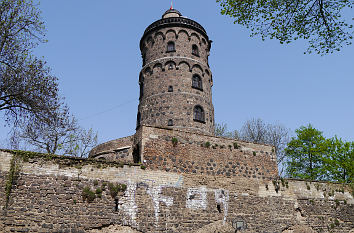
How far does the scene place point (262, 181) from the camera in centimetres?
1614

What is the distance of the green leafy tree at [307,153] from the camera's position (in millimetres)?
25859

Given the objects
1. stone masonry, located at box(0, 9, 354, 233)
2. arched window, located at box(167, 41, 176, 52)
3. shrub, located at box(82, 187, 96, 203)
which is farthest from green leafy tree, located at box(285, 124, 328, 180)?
shrub, located at box(82, 187, 96, 203)

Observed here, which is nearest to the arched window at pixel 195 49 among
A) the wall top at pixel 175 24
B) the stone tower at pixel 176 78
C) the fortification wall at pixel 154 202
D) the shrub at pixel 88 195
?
the stone tower at pixel 176 78

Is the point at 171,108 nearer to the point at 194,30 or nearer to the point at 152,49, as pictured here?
the point at 152,49

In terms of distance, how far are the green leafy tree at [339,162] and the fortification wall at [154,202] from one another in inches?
326

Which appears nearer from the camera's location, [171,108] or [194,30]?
[171,108]

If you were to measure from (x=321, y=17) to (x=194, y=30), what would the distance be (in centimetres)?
1489

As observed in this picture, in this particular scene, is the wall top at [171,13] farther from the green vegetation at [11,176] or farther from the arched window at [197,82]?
the green vegetation at [11,176]

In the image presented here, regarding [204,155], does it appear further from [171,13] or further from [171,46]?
[171,13]

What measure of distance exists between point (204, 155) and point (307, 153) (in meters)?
15.4

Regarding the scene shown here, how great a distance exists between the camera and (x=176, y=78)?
21.1 m

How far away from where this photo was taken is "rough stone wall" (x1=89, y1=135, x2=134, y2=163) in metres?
16.5

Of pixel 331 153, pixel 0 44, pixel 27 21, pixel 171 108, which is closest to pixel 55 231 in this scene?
pixel 0 44

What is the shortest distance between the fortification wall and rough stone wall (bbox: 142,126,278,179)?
16.6 inches
